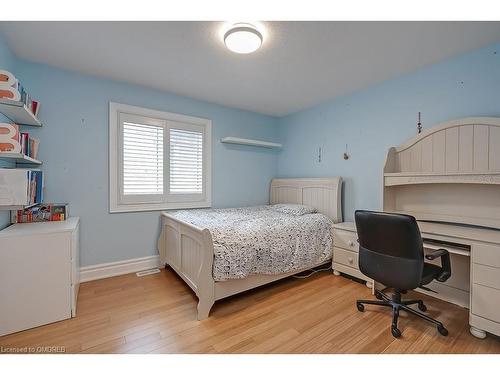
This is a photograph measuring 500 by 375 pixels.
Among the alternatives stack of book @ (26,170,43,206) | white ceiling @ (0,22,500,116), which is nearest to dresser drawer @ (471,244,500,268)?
white ceiling @ (0,22,500,116)

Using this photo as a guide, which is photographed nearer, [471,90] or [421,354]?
[421,354]

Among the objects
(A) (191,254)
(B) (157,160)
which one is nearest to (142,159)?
(B) (157,160)

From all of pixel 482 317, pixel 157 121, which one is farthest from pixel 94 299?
pixel 482 317

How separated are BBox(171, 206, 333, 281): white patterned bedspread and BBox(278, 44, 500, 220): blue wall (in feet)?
2.53

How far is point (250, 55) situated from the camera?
85.4 inches

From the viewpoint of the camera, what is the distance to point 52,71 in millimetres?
2408

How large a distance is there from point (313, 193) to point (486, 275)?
2.03 metres

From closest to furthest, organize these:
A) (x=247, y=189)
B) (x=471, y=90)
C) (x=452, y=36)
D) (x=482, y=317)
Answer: (x=482, y=317)
(x=452, y=36)
(x=471, y=90)
(x=247, y=189)

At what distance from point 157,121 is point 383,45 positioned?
2.66 m

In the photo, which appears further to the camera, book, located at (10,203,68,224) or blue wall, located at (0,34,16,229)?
book, located at (10,203,68,224)

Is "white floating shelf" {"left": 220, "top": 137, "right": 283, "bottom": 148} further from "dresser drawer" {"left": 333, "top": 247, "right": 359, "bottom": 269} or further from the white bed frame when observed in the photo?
"dresser drawer" {"left": 333, "top": 247, "right": 359, "bottom": 269}

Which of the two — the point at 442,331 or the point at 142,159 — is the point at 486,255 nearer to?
the point at 442,331

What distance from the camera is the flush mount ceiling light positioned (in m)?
1.70
